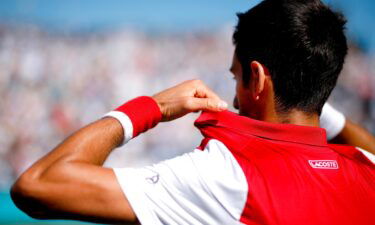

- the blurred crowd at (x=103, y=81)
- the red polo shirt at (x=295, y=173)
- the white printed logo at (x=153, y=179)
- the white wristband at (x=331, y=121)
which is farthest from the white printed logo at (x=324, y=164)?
the blurred crowd at (x=103, y=81)

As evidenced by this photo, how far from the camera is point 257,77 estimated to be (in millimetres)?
1414

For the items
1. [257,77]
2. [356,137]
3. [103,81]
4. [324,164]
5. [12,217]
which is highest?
[257,77]

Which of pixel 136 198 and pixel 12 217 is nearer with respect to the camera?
pixel 136 198

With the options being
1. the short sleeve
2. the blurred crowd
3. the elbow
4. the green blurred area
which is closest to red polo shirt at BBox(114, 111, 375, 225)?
the short sleeve

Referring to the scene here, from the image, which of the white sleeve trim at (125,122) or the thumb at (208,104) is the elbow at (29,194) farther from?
the thumb at (208,104)

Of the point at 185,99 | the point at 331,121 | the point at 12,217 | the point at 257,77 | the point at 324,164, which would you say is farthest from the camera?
the point at 12,217

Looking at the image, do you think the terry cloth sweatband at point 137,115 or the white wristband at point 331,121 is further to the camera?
the white wristband at point 331,121

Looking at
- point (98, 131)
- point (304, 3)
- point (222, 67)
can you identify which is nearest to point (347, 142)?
point (304, 3)

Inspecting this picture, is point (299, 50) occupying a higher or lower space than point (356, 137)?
higher

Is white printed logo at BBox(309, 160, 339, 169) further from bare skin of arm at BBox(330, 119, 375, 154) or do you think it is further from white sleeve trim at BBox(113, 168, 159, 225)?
bare skin of arm at BBox(330, 119, 375, 154)

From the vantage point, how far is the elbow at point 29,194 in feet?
3.89

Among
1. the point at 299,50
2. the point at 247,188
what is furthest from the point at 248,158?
the point at 299,50

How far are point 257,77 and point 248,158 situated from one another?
0.32 metres

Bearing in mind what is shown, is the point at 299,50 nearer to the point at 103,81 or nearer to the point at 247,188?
the point at 247,188
